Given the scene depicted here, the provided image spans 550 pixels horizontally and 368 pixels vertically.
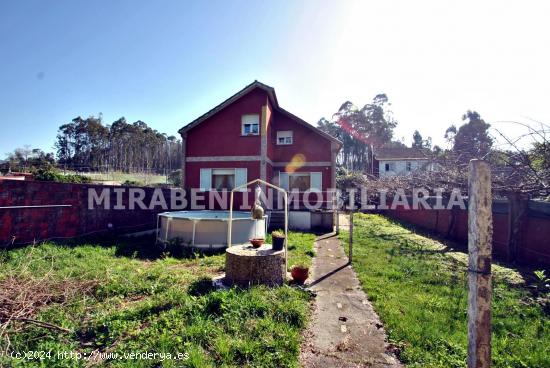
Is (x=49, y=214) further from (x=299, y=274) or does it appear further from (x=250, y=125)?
(x=250, y=125)

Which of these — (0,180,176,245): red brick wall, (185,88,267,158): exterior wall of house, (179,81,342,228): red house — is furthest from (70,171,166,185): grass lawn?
(0,180,176,245): red brick wall

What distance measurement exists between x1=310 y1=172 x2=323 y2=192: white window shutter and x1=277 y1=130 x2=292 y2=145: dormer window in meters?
2.51

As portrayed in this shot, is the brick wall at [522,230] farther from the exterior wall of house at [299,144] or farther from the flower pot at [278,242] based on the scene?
the flower pot at [278,242]

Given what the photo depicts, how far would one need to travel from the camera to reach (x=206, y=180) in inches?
584

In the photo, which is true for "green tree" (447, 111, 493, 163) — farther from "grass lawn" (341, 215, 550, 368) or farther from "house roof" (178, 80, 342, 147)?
"house roof" (178, 80, 342, 147)

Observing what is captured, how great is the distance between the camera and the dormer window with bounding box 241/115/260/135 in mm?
14617

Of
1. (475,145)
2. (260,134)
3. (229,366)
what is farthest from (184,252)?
(475,145)

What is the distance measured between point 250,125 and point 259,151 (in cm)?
164

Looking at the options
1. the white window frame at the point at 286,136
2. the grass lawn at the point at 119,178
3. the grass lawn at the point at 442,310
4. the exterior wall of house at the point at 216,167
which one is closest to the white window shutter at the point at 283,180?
the white window frame at the point at 286,136

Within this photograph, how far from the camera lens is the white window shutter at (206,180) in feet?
48.5

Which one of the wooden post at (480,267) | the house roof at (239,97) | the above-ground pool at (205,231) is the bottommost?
the above-ground pool at (205,231)

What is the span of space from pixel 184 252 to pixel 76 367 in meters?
5.70

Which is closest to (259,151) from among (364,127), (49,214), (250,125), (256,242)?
(250,125)

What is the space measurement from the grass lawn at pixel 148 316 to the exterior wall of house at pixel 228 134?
345 inches
